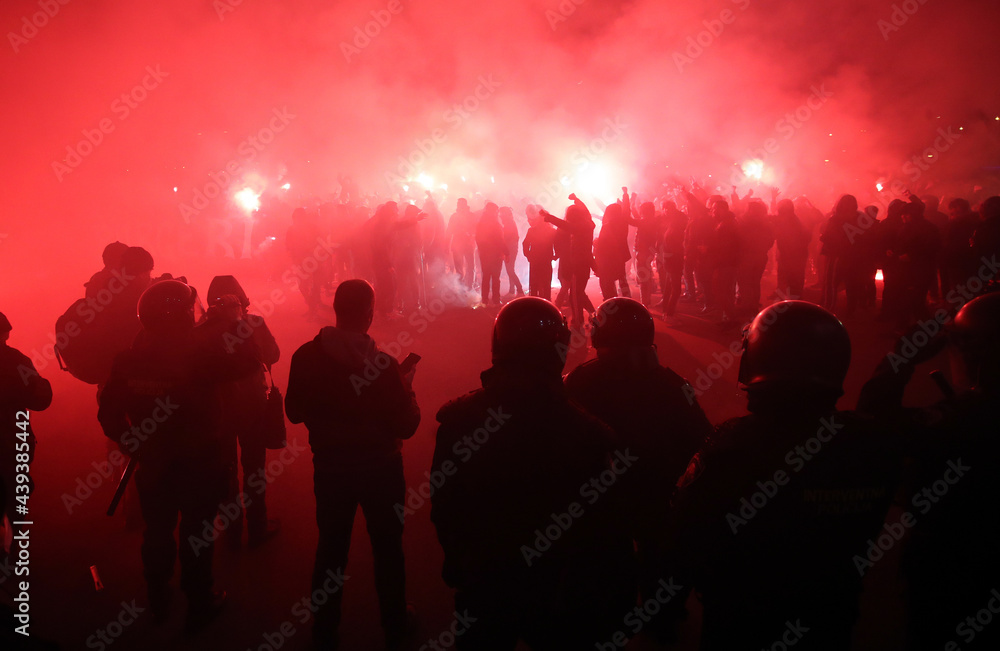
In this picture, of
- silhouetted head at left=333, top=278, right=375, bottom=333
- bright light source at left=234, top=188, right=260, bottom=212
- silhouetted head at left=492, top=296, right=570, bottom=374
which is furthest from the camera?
bright light source at left=234, top=188, right=260, bottom=212

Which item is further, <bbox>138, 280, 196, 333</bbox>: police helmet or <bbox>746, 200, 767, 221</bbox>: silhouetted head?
<bbox>746, 200, 767, 221</bbox>: silhouetted head

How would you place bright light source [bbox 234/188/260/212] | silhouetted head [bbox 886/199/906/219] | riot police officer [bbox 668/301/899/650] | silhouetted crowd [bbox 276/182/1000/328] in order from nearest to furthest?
riot police officer [bbox 668/301/899/650] → silhouetted crowd [bbox 276/182/1000/328] → silhouetted head [bbox 886/199/906/219] → bright light source [bbox 234/188/260/212]

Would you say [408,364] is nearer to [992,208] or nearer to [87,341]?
[87,341]

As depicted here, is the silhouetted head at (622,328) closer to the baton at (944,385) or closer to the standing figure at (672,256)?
the baton at (944,385)

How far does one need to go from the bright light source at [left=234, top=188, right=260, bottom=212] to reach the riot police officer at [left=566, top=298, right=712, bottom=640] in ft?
79.6

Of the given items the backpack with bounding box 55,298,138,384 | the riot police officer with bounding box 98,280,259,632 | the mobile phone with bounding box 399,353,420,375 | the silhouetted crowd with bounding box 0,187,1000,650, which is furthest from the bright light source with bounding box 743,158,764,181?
the riot police officer with bounding box 98,280,259,632

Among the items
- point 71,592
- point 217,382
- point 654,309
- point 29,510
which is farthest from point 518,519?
point 654,309

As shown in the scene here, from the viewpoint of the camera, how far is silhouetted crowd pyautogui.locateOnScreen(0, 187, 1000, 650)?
1556mm

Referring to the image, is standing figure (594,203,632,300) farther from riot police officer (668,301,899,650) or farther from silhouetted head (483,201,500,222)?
riot police officer (668,301,899,650)

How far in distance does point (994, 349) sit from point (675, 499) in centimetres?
115

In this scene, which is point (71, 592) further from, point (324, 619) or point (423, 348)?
point (423, 348)

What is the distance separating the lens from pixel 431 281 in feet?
38.8

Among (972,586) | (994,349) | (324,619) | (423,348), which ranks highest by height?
(423,348)

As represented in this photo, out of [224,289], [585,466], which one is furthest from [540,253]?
[585,466]
